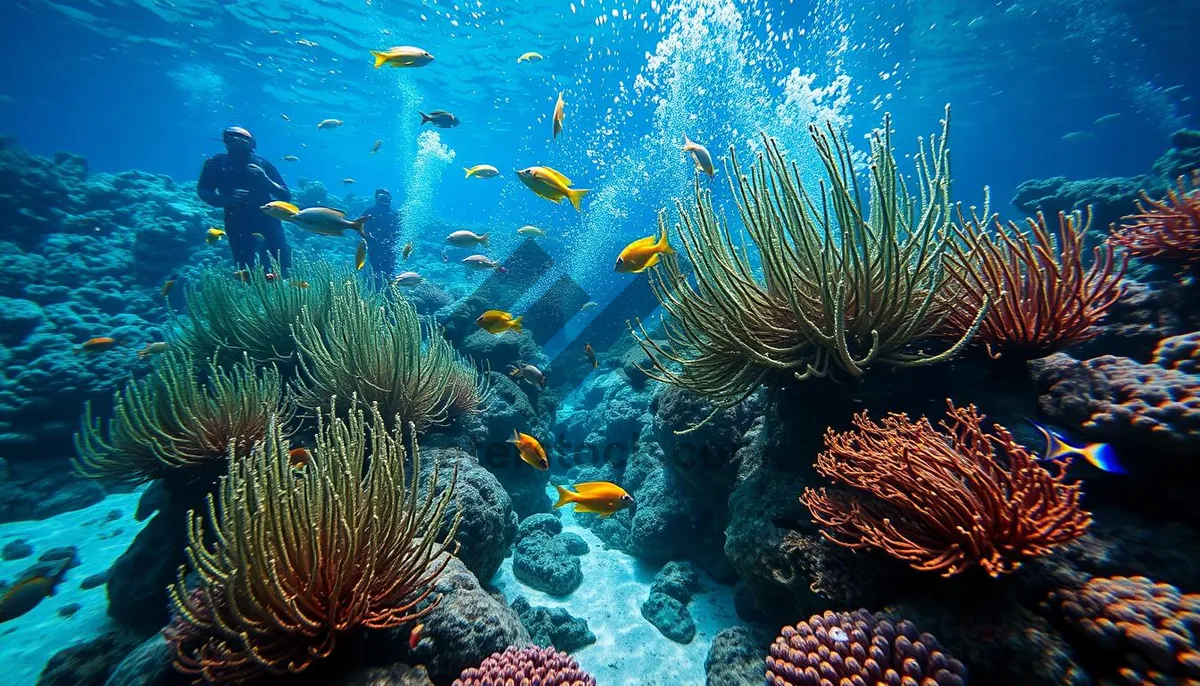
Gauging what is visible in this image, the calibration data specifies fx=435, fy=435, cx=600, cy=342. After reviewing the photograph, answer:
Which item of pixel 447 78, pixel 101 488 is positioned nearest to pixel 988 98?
pixel 447 78

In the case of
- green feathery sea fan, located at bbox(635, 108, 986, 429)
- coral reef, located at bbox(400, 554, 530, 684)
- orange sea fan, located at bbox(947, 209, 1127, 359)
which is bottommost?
coral reef, located at bbox(400, 554, 530, 684)

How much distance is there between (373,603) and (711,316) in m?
2.36

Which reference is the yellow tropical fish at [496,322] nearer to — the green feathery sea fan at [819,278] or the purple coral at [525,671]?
the green feathery sea fan at [819,278]

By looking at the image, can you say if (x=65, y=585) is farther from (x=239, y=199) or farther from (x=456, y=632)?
(x=239, y=199)

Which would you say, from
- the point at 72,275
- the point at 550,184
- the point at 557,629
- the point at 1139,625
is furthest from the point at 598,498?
the point at 72,275

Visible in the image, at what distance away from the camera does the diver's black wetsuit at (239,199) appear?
29.2ft

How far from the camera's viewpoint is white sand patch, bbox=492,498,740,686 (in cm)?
369

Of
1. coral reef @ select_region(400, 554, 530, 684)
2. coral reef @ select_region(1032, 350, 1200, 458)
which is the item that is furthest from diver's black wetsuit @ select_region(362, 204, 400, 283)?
coral reef @ select_region(1032, 350, 1200, 458)

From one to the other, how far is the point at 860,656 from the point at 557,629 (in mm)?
2925

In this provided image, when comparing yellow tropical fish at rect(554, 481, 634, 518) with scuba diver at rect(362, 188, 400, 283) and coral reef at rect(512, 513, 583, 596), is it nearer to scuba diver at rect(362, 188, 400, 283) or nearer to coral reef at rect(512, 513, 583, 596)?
coral reef at rect(512, 513, 583, 596)

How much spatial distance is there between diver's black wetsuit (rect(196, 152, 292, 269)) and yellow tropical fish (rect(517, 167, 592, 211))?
22.3 ft

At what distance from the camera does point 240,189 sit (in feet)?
29.0

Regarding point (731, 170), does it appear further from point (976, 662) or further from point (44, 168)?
point (44, 168)

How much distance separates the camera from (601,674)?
12.2 ft
